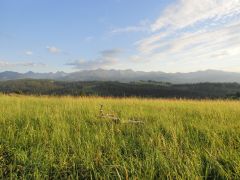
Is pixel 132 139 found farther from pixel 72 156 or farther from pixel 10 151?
pixel 10 151

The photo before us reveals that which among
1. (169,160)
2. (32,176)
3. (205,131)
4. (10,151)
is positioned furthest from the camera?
(205,131)

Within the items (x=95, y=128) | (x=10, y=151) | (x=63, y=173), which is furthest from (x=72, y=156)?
(x=95, y=128)

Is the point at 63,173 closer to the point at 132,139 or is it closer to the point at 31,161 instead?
the point at 31,161

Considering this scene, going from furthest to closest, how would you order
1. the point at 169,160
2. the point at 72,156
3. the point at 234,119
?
1. the point at 234,119
2. the point at 72,156
3. the point at 169,160

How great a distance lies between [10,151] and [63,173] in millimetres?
1098

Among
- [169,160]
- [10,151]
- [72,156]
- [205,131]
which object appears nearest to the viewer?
[169,160]

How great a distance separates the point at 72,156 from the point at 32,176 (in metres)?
0.65

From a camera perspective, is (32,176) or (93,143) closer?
(32,176)

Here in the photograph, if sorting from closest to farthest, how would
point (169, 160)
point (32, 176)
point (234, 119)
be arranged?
point (32, 176), point (169, 160), point (234, 119)

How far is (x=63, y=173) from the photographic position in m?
3.40

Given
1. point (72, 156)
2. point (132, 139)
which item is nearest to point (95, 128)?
point (132, 139)

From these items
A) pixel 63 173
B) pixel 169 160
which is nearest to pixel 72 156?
pixel 63 173

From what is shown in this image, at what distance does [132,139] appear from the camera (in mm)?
4660

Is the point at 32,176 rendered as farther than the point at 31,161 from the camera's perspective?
No
